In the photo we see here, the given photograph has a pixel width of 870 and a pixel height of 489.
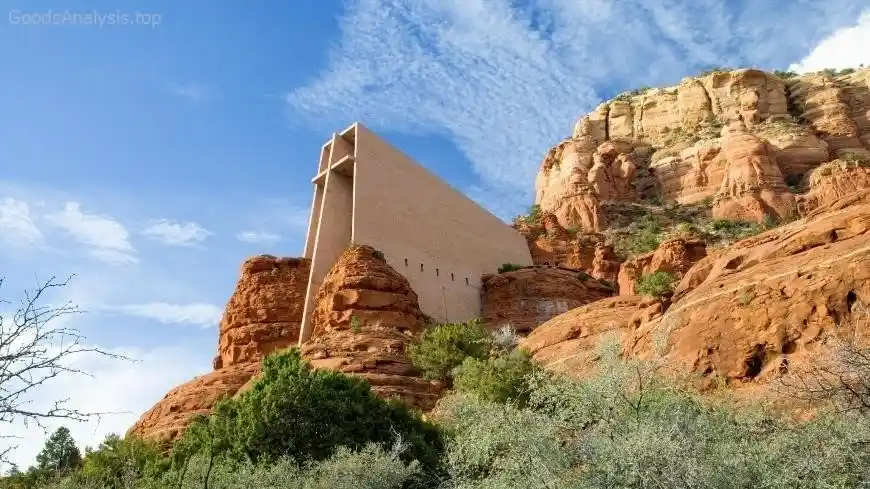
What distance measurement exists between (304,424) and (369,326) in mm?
7954

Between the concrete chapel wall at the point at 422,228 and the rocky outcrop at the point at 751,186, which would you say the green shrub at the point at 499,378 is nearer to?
the concrete chapel wall at the point at 422,228

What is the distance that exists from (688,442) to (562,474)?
5.43ft

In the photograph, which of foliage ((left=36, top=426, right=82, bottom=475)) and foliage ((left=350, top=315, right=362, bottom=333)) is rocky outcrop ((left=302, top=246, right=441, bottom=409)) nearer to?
foliage ((left=350, top=315, right=362, bottom=333))

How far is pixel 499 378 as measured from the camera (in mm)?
17812

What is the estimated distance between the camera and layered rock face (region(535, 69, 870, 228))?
5081cm

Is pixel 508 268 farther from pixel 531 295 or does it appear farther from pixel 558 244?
pixel 558 244

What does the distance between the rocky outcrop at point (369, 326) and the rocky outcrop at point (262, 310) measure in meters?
2.70

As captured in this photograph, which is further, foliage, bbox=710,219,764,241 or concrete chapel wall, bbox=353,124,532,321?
foliage, bbox=710,219,764,241

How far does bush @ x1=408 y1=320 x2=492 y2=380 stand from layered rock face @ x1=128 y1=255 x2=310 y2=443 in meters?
5.68

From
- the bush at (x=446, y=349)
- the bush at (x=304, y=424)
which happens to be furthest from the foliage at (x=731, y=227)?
the bush at (x=304, y=424)

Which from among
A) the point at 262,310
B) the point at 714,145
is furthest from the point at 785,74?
the point at 262,310

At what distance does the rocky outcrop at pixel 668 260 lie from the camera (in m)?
31.2

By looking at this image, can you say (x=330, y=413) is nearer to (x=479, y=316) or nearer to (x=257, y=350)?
(x=257, y=350)

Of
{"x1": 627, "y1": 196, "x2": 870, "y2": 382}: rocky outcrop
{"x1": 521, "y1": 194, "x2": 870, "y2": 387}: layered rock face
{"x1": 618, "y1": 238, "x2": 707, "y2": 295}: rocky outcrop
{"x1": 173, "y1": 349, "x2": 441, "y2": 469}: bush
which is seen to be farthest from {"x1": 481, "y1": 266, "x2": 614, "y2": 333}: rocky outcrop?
{"x1": 627, "y1": 196, "x2": 870, "y2": 382}: rocky outcrop
